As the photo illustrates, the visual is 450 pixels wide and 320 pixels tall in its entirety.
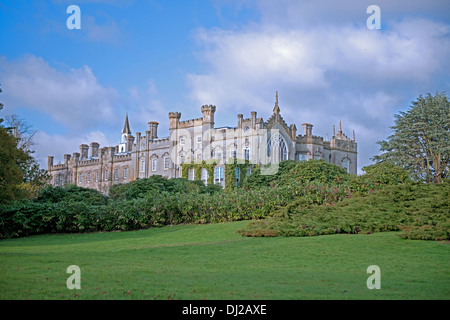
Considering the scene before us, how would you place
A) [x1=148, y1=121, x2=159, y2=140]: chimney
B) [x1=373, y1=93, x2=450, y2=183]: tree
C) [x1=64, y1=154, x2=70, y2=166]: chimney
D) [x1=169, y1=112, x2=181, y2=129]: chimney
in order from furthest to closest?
[x1=64, y1=154, x2=70, y2=166]: chimney, [x1=148, y1=121, x2=159, y2=140]: chimney, [x1=169, y1=112, x2=181, y2=129]: chimney, [x1=373, y1=93, x2=450, y2=183]: tree

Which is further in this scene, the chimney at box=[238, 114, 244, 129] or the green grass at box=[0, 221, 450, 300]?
the chimney at box=[238, 114, 244, 129]

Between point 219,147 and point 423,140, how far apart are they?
68.2ft

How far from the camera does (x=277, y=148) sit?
50250 mm

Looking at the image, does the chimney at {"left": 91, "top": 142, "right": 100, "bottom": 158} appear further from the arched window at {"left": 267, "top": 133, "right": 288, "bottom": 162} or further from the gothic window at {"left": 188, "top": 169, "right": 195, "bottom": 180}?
the arched window at {"left": 267, "top": 133, "right": 288, "bottom": 162}

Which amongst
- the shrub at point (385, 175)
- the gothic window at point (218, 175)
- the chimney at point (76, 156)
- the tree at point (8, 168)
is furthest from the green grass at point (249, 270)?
the chimney at point (76, 156)

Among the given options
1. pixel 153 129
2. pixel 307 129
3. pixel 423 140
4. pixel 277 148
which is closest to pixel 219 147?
pixel 277 148

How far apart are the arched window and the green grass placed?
33175mm

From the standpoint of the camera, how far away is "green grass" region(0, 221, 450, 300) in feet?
26.3

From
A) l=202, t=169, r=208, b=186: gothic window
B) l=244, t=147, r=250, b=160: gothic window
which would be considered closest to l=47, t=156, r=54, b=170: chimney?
l=202, t=169, r=208, b=186: gothic window

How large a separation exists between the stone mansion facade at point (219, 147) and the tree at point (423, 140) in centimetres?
1018

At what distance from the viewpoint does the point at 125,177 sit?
211 ft

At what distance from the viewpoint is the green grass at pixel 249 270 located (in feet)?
26.3
